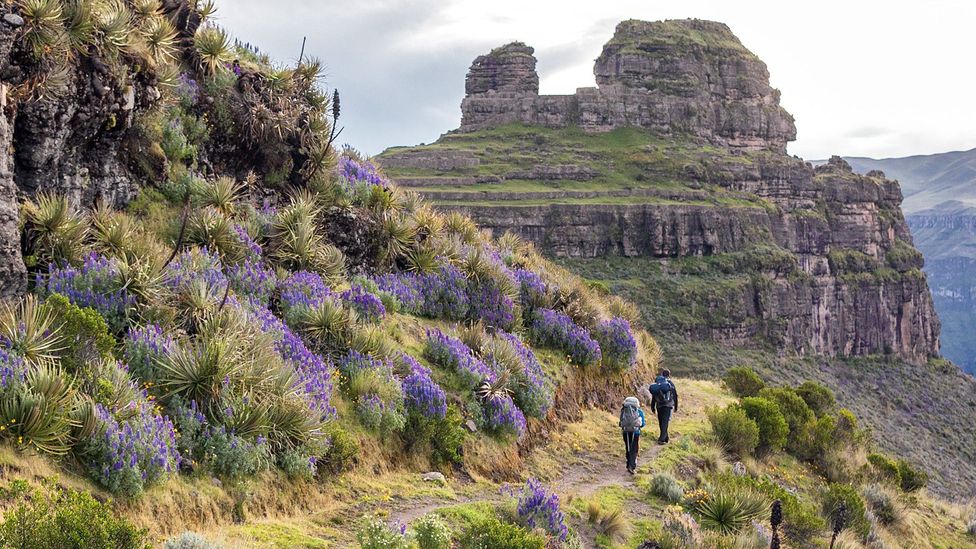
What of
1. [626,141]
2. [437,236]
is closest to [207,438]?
[437,236]

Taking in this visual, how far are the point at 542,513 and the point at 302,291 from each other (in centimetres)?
495

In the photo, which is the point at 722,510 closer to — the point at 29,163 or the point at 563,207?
the point at 29,163

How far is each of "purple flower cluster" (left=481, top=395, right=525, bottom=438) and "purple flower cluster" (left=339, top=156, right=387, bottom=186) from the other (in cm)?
550

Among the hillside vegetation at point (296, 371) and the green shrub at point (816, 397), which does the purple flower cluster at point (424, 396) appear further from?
the green shrub at point (816, 397)

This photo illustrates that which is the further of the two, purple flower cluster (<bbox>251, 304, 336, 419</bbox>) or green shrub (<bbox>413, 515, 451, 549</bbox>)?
purple flower cluster (<bbox>251, 304, 336, 419</bbox>)

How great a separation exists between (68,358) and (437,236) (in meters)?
9.32

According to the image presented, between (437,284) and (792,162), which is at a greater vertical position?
(792,162)

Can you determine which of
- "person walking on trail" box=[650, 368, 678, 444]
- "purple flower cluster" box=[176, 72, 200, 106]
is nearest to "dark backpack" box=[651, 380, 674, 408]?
"person walking on trail" box=[650, 368, 678, 444]

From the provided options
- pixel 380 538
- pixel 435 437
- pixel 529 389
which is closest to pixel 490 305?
pixel 529 389

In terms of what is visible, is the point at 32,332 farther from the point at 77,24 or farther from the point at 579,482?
the point at 579,482

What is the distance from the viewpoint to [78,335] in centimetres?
790

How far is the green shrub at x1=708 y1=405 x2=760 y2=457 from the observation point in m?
16.3

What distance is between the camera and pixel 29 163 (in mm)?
9680

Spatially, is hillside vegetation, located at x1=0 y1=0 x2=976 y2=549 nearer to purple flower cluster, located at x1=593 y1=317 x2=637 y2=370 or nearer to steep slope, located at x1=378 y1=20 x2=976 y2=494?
purple flower cluster, located at x1=593 y1=317 x2=637 y2=370
